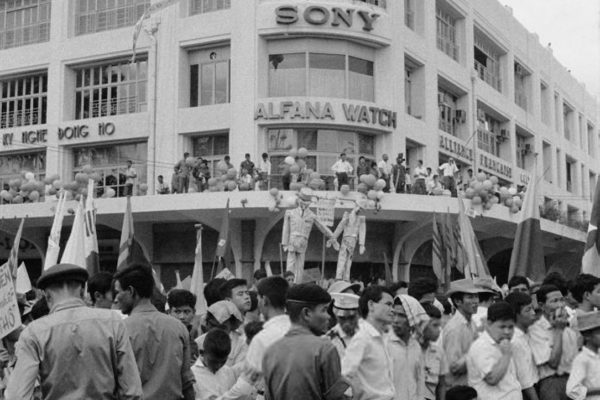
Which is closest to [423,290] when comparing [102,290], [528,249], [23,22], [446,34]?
[102,290]

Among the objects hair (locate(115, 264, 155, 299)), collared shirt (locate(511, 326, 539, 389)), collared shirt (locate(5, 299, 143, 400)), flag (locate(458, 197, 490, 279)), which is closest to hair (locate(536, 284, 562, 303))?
collared shirt (locate(511, 326, 539, 389))

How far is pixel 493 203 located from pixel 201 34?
28.2 ft

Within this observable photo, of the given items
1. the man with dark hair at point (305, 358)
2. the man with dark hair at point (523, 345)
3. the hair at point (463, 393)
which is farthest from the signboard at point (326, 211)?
the man with dark hair at point (305, 358)

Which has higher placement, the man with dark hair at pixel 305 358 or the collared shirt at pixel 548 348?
the man with dark hair at pixel 305 358

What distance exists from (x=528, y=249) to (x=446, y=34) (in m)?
17.5

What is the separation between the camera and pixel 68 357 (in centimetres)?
422

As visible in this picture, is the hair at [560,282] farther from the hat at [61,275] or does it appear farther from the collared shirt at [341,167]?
the collared shirt at [341,167]

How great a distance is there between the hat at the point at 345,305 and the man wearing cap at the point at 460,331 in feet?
3.66

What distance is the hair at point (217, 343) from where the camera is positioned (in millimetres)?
5488

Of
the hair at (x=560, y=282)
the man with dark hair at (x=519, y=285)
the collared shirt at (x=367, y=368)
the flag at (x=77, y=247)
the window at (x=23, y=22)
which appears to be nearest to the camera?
the collared shirt at (x=367, y=368)

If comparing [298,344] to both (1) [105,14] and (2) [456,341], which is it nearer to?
(2) [456,341]

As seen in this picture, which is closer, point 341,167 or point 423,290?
point 423,290

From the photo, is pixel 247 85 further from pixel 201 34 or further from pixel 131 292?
pixel 131 292

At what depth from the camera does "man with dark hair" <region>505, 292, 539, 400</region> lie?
6.75 meters
